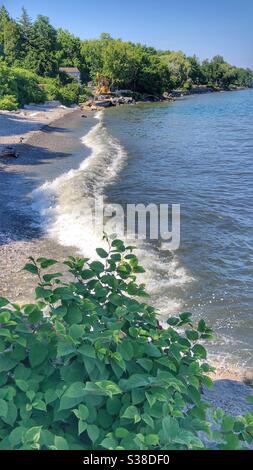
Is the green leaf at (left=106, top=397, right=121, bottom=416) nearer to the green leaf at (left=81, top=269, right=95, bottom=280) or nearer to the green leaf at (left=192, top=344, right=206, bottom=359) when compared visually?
the green leaf at (left=192, top=344, right=206, bottom=359)

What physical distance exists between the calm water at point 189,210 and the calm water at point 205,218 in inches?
1.0

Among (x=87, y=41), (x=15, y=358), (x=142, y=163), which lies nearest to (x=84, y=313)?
(x=15, y=358)

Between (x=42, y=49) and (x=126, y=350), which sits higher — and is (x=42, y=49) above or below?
above

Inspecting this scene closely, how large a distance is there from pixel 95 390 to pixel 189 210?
13980 millimetres

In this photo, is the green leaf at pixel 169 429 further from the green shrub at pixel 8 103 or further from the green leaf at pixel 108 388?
the green shrub at pixel 8 103

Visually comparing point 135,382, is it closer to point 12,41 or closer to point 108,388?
point 108,388

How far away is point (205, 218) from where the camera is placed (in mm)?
14875

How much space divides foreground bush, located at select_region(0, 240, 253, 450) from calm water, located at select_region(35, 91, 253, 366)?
16.0ft

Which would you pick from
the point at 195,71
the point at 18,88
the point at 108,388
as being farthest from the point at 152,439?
the point at 195,71

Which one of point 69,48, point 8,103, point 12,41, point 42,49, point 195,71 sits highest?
point 195,71

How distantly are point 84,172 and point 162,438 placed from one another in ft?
65.9

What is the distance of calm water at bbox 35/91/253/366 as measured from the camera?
874 centimetres

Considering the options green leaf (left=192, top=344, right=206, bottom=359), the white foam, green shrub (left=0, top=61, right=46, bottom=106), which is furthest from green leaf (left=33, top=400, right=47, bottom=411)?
green shrub (left=0, top=61, right=46, bottom=106)

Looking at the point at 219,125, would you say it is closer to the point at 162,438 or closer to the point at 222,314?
the point at 222,314
